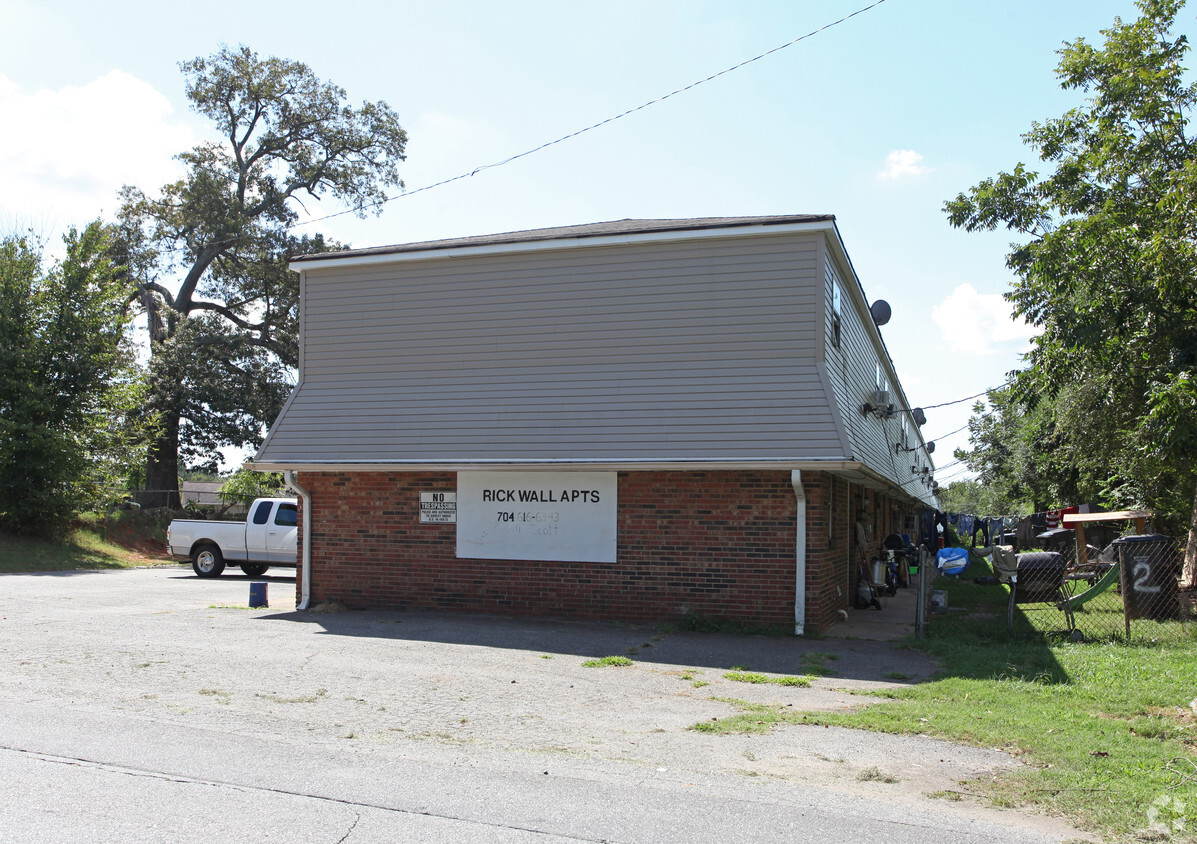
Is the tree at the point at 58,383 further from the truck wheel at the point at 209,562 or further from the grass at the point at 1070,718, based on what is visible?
the grass at the point at 1070,718

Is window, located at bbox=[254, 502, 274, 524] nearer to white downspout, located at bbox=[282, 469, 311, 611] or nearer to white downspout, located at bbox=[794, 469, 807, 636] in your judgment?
white downspout, located at bbox=[282, 469, 311, 611]

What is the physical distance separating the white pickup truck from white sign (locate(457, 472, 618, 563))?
9.54 meters

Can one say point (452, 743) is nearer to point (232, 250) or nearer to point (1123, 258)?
point (1123, 258)

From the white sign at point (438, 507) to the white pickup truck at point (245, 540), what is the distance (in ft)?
29.0

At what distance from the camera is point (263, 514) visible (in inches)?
853

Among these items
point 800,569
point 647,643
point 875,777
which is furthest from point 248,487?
point 875,777

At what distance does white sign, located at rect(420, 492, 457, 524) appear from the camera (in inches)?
530

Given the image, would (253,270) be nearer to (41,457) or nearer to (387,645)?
(41,457)

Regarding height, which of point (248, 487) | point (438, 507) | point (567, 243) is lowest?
point (438, 507)

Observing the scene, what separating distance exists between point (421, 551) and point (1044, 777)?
32.2 ft

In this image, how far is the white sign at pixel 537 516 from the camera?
1264 centimetres

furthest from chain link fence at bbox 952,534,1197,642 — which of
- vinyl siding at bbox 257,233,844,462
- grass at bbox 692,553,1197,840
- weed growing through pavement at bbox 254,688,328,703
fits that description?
weed growing through pavement at bbox 254,688,328,703

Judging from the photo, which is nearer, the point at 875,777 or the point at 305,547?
the point at 875,777

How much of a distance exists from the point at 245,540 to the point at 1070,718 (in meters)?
19.4
